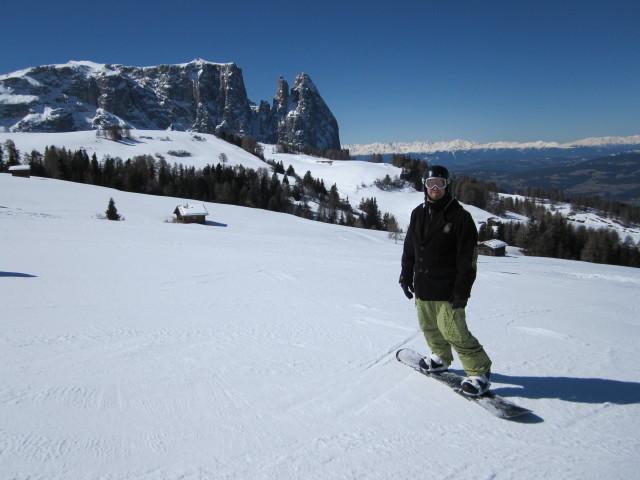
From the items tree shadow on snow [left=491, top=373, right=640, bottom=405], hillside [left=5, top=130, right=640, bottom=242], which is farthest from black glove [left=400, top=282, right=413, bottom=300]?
hillside [left=5, top=130, right=640, bottom=242]

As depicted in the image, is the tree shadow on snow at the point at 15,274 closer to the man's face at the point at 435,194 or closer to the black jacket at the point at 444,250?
the black jacket at the point at 444,250

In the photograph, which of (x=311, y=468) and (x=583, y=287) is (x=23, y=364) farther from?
(x=583, y=287)

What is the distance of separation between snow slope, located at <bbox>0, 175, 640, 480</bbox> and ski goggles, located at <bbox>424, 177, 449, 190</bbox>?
227 cm

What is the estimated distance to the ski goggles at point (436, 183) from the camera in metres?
3.89

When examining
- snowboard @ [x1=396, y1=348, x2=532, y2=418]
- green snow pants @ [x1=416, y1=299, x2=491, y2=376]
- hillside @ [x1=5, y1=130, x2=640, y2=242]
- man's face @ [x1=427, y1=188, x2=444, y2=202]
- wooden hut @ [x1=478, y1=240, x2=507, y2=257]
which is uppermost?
hillside @ [x1=5, y1=130, x2=640, y2=242]

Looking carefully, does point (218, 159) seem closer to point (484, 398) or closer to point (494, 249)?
point (494, 249)

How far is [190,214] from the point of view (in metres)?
44.7

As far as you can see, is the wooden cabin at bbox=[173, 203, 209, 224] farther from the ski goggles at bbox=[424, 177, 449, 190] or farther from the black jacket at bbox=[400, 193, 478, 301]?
the ski goggles at bbox=[424, 177, 449, 190]

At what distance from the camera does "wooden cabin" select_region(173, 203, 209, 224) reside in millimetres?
44016

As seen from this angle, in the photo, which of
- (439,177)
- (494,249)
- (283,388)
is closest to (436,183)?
(439,177)

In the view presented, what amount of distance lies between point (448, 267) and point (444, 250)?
0.63 ft

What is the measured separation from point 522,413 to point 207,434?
2922 millimetres

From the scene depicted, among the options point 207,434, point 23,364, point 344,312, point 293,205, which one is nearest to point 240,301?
point 344,312

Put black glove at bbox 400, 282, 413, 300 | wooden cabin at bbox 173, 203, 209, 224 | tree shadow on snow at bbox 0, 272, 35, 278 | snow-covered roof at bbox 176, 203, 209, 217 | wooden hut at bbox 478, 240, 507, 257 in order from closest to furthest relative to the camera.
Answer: black glove at bbox 400, 282, 413, 300 → tree shadow on snow at bbox 0, 272, 35, 278 → wooden cabin at bbox 173, 203, 209, 224 → snow-covered roof at bbox 176, 203, 209, 217 → wooden hut at bbox 478, 240, 507, 257
